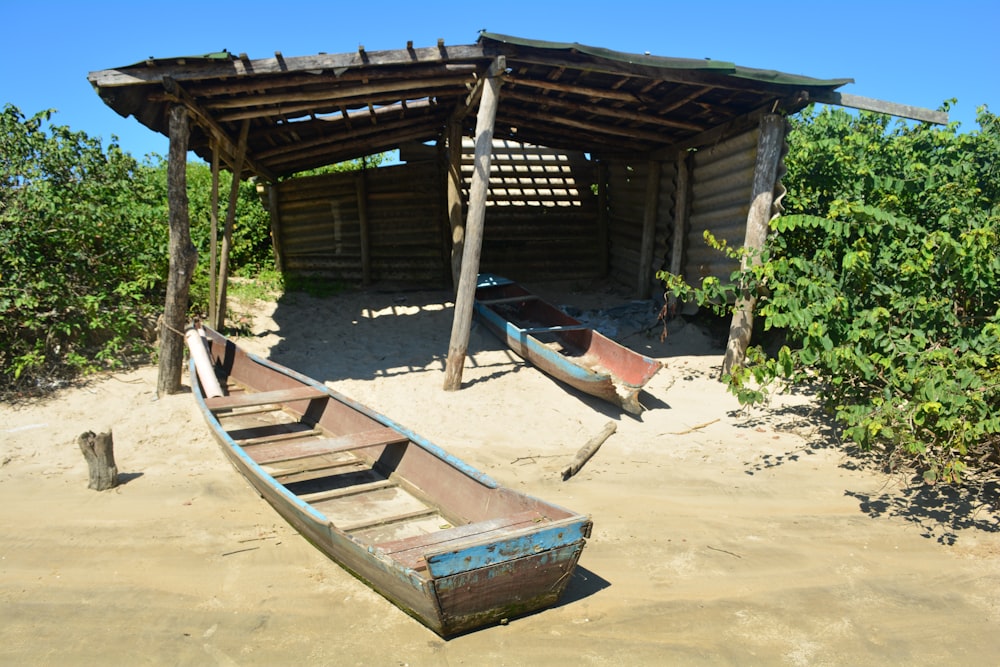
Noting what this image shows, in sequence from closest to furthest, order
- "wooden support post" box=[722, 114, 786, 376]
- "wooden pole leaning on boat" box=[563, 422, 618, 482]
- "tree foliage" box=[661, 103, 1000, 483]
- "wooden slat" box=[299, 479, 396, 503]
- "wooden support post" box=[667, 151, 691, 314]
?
"tree foliage" box=[661, 103, 1000, 483] < "wooden slat" box=[299, 479, 396, 503] < "wooden pole leaning on boat" box=[563, 422, 618, 482] < "wooden support post" box=[722, 114, 786, 376] < "wooden support post" box=[667, 151, 691, 314]

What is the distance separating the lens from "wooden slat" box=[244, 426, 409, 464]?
484 cm

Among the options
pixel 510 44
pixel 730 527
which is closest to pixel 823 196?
pixel 510 44

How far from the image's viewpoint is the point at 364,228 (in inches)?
443

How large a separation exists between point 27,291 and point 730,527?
7116 mm

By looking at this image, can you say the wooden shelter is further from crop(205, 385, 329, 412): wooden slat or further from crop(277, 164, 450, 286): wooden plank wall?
crop(205, 385, 329, 412): wooden slat

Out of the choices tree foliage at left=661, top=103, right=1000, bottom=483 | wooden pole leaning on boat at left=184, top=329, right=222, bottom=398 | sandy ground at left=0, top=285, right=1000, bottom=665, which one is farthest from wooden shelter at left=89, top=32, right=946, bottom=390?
tree foliage at left=661, top=103, right=1000, bottom=483

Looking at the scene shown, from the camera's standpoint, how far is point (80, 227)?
7504 mm

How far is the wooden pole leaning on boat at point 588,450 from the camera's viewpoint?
5680 mm

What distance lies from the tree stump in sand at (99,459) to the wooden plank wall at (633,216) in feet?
25.2

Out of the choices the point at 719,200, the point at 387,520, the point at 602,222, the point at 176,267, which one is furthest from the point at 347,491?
the point at 602,222

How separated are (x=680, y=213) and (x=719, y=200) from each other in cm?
98

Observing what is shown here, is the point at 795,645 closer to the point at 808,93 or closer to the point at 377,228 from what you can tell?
the point at 808,93

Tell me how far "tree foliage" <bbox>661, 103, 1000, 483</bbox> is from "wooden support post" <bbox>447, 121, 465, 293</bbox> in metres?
3.03

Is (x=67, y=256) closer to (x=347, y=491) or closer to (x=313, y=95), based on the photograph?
(x=313, y=95)
